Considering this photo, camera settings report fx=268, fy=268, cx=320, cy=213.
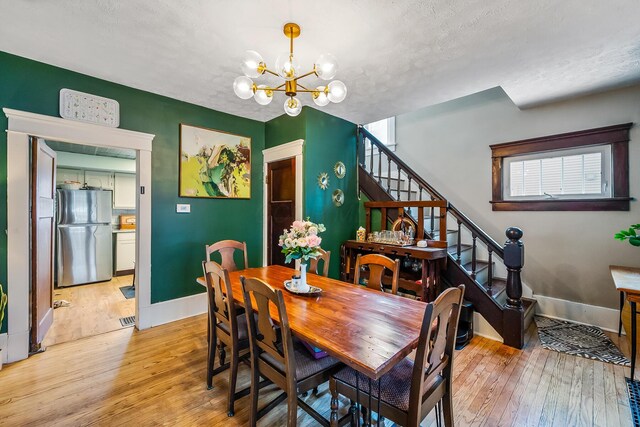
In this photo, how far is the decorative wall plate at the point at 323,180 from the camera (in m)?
3.55

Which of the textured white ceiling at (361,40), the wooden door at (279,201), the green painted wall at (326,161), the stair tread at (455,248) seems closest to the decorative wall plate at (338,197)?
the green painted wall at (326,161)

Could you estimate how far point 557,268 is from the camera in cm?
342

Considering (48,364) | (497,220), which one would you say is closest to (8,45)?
(48,364)

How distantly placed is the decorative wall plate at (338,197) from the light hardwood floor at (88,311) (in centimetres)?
302

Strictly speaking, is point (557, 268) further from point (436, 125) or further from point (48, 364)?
point (48, 364)

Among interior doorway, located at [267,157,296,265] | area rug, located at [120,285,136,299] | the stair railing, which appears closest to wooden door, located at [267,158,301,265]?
interior doorway, located at [267,157,296,265]

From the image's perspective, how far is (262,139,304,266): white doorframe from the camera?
343 cm

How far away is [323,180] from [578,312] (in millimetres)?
3535

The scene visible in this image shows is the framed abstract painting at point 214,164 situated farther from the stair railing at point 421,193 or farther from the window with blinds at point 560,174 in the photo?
the window with blinds at point 560,174

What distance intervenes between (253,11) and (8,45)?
218 cm

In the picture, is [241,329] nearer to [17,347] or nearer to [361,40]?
[17,347]

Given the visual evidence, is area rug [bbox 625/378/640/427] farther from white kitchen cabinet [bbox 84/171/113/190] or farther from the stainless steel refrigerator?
white kitchen cabinet [bbox 84/171/113/190]

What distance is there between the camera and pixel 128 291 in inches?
175

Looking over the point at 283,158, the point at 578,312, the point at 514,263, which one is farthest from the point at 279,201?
the point at 578,312
